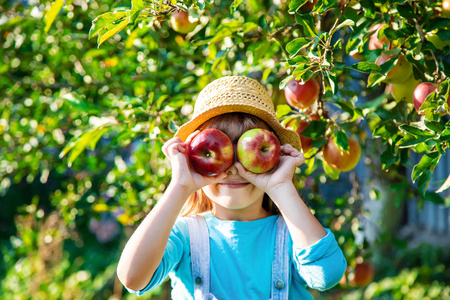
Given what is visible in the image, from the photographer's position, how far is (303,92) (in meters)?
1.51

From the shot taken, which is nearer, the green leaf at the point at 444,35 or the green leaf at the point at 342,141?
the green leaf at the point at 444,35

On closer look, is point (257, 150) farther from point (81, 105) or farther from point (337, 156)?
point (81, 105)

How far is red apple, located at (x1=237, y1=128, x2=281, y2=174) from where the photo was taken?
1.26 metres

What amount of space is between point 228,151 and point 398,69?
60 centimetres

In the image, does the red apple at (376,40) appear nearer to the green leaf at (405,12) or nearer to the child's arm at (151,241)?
the green leaf at (405,12)

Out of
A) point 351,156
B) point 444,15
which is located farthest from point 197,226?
point 444,15

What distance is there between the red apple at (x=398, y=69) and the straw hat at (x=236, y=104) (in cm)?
34

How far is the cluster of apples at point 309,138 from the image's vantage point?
4.97 feet

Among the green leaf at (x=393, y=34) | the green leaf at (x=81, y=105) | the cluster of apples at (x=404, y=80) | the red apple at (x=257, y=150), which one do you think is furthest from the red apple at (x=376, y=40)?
the green leaf at (x=81, y=105)

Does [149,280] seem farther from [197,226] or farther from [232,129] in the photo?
[232,129]

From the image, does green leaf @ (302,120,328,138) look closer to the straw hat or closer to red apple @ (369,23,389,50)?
the straw hat

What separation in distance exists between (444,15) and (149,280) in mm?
1175

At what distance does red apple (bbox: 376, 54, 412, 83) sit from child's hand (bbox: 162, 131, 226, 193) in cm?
60

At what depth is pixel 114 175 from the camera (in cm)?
234
